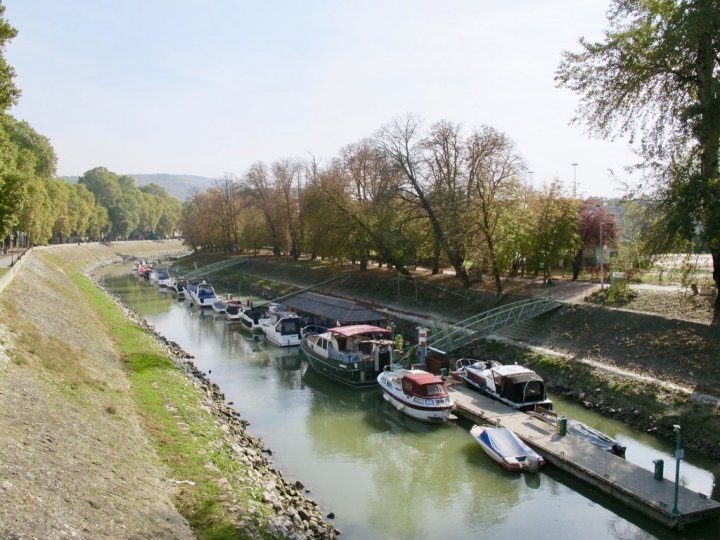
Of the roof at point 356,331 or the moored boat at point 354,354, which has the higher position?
the roof at point 356,331

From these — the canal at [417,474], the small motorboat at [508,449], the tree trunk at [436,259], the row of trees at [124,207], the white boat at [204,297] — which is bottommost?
the canal at [417,474]

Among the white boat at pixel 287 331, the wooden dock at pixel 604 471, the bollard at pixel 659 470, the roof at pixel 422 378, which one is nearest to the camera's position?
the wooden dock at pixel 604 471

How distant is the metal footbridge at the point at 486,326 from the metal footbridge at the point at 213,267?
180 ft

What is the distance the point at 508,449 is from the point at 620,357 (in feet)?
33.9

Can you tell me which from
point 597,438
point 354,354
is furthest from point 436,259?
point 597,438

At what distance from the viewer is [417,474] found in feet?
63.6

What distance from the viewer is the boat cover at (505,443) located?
1912 centimetres

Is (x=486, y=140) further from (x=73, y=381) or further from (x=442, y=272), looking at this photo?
(x=73, y=381)

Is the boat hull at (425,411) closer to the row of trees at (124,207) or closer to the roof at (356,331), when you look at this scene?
the roof at (356,331)

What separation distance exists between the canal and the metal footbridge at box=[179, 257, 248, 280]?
53639 mm

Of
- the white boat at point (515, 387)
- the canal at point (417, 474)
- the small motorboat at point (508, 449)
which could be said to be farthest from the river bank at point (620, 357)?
the small motorboat at point (508, 449)

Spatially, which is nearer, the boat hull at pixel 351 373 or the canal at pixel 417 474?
the canal at pixel 417 474

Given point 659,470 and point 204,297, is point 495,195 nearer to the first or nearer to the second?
point 659,470

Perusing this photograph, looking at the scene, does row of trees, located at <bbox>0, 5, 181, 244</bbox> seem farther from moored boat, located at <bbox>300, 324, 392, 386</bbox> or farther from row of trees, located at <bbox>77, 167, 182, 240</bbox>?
moored boat, located at <bbox>300, 324, 392, 386</bbox>
